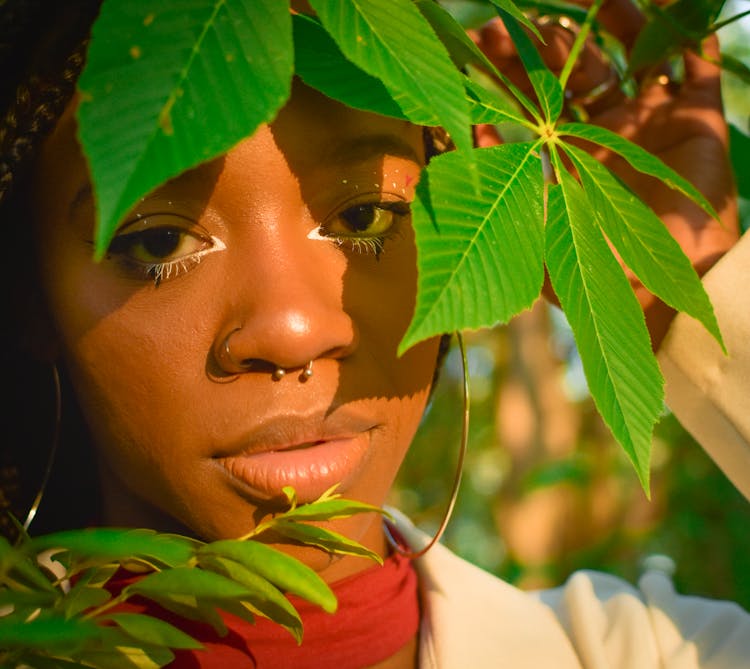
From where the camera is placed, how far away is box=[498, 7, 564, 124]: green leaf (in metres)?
0.75

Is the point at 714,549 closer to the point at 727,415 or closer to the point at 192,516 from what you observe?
the point at 727,415

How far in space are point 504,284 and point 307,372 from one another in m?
0.19

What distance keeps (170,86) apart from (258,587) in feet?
1.02

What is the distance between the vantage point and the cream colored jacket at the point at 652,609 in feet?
3.26

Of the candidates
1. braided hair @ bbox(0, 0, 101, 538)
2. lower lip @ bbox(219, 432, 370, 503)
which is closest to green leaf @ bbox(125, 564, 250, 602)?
lower lip @ bbox(219, 432, 370, 503)

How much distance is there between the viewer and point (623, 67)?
1200mm

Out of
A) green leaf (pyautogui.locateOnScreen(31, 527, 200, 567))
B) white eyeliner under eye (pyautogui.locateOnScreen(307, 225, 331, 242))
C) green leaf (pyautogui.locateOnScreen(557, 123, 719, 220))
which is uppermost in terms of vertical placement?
green leaf (pyautogui.locateOnScreen(557, 123, 719, 220))

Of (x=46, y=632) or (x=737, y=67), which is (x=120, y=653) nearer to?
(x=46, y=632)

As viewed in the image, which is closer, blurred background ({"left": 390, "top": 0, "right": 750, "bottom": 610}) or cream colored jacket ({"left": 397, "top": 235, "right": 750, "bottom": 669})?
cream colored jacket ({"left": 397, "top": 235, "right": 750, "bottom": 669})

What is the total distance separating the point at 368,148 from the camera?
0.76m

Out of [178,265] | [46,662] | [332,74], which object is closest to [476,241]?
[332,74]

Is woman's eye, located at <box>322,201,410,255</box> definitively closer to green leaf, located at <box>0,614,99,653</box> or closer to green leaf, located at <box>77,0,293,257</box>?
green leaf, located at <box>77,0,293,257</box>

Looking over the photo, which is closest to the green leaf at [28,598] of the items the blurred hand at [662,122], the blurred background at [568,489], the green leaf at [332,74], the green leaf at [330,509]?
the green leaf at [330,509]

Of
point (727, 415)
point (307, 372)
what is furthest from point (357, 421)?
point (727, 415)
